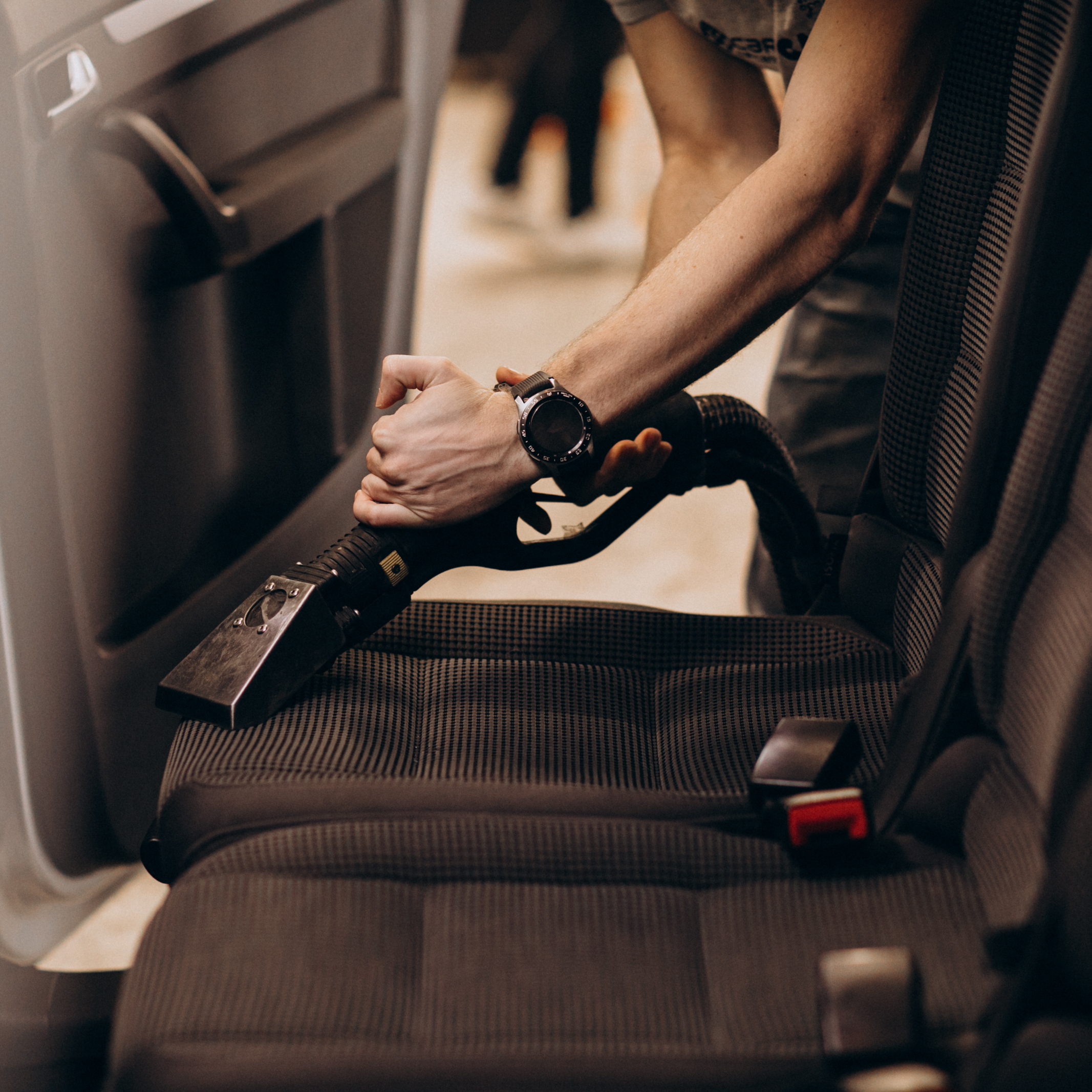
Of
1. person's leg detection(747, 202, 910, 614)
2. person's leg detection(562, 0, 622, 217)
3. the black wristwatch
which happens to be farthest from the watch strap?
person's leg detection(562, 0, 622, 217)

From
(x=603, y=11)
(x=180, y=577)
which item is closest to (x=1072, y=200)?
(x=180, y=577)

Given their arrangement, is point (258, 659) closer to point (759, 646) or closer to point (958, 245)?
point (759, 646)

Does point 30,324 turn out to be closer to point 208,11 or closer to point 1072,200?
point 208,11

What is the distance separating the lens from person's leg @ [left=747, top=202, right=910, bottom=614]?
1304 mm

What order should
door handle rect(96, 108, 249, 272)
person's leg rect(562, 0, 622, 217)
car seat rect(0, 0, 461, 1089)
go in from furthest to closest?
1. person's leg rect(562, 0, 622, 217)
2. door handle rect(96, 108, 249, 272)
3. car seat rect(0, 0, 461, 1089)

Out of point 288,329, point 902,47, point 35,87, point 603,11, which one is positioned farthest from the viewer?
point 603,11

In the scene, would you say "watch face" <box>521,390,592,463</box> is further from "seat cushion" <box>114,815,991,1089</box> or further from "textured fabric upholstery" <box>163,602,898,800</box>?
"seat cushion" <box>114,815,991,1089</box>

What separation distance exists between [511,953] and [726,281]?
1.51 feet

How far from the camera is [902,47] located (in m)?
0.75

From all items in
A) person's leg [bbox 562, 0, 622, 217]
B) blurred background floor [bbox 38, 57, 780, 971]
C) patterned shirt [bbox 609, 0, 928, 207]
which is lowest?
blurred background floor [bbox 38, 57, 780, 971]

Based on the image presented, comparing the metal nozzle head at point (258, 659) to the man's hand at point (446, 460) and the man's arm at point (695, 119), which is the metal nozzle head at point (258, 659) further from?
the man's arm at point (695, 119)

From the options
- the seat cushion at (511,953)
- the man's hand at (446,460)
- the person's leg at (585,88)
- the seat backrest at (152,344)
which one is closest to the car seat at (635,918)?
the seat cushion at (511,953)

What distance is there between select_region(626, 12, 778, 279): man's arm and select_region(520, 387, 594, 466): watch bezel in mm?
379

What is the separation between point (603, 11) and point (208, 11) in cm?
245
